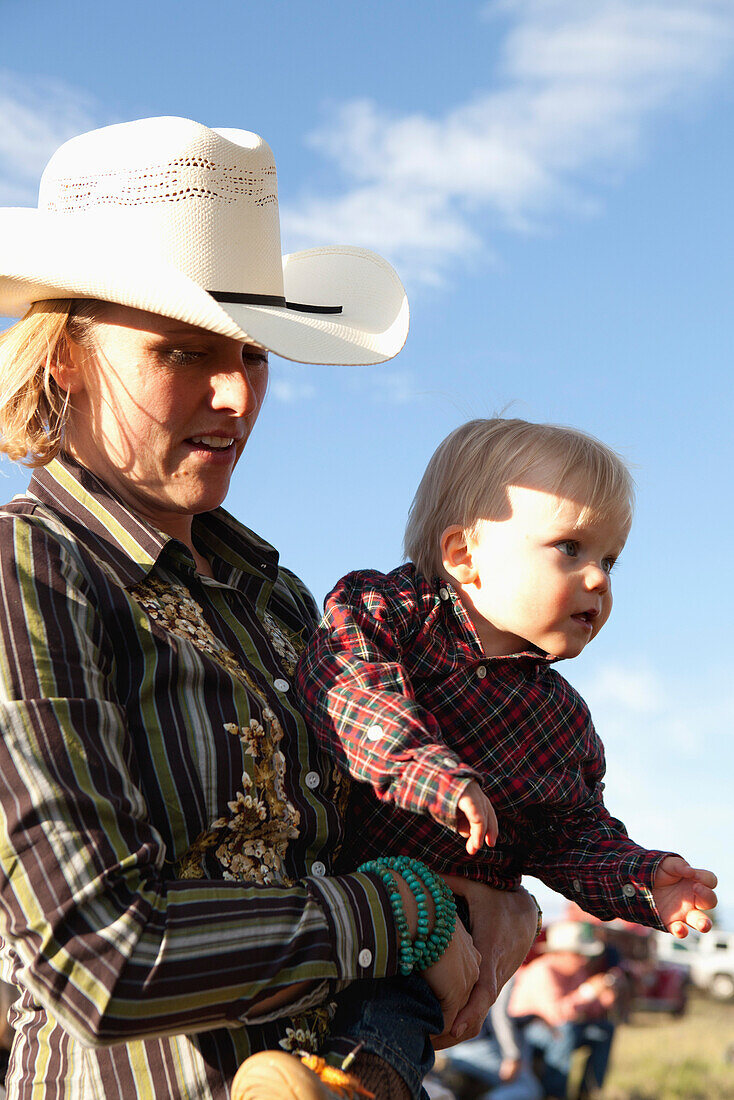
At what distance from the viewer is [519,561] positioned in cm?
290

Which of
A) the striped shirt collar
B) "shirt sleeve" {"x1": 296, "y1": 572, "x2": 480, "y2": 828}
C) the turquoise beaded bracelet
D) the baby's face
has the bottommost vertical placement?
the turquoise beaded bracelet

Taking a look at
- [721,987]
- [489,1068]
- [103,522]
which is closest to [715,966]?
[721,987]

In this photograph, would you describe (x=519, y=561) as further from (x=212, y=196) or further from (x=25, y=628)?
(x=25, y=628)

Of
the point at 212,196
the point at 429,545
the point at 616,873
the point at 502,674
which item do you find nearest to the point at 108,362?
the point at 212,196

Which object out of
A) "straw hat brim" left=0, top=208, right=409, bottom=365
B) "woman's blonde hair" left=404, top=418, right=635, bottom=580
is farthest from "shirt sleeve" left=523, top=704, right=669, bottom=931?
"straw hat brim" left=0, top=208, right=409, bottom=365

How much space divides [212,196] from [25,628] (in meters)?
1.25

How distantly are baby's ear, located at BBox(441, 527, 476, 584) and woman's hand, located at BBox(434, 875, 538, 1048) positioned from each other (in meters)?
0.76

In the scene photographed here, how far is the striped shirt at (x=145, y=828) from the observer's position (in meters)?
1.85

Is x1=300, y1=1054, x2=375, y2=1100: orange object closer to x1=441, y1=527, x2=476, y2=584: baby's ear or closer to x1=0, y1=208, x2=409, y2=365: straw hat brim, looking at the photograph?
x1=441, y1=527, x2=476, y2=584: baby's ear

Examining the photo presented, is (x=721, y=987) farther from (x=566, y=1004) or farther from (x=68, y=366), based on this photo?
(x=68, y=366)

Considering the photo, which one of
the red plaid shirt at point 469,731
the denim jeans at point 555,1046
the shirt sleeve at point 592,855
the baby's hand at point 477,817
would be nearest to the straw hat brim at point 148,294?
the red plaid shirt at point 469,731

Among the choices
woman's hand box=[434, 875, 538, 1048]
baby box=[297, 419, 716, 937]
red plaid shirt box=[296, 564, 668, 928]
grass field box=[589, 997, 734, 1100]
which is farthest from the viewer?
grass field box=[589, 997, 734, 1100]

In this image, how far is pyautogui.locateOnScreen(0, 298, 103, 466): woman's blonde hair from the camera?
263cm

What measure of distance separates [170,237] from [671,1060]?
17.7 metres
